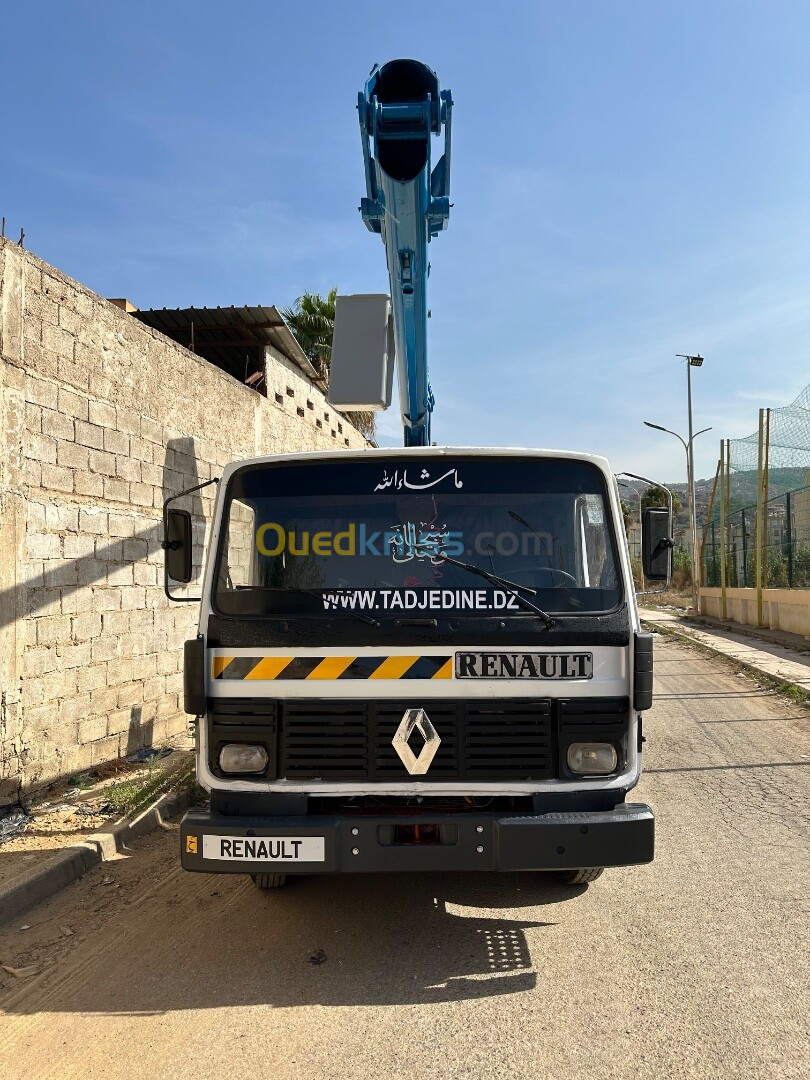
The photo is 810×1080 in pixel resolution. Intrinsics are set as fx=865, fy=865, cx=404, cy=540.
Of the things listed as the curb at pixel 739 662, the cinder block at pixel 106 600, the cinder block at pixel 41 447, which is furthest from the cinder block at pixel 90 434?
the curb at pixel 739 662

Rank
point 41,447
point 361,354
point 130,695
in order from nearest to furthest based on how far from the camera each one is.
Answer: point 41,447 → point 130,695 → point 361,354

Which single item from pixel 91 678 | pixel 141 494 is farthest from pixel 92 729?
pixel 141 494

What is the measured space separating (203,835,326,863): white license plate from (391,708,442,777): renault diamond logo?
473 millimetres

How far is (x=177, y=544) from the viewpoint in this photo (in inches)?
170

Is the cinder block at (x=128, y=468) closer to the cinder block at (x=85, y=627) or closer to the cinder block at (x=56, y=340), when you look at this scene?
the cinder block at (x=56, y=340)

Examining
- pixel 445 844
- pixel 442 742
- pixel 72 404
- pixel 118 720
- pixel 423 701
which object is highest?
pixel 72 404

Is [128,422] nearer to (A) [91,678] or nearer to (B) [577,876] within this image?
(A) [91,678]

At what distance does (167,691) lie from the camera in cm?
789

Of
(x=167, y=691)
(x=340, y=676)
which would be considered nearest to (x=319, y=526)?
(x=340, y=676)

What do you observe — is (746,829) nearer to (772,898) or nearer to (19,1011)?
(772,898)

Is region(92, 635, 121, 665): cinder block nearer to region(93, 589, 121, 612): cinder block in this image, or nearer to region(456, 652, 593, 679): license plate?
region(93, 589, 121, 612): cinder block

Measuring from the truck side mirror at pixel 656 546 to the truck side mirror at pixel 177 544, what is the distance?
7.71 feet

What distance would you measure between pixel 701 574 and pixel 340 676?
25512mm

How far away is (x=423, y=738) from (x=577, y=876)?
1394 mm
